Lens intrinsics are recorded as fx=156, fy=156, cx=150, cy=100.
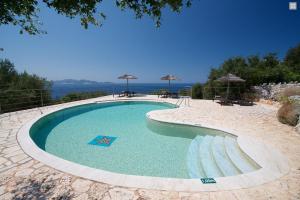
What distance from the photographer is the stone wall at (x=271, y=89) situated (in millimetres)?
10127

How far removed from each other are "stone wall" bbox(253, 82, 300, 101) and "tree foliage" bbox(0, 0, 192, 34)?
11.4m

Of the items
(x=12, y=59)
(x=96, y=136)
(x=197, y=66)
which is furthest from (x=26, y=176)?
(x=197, y=66)

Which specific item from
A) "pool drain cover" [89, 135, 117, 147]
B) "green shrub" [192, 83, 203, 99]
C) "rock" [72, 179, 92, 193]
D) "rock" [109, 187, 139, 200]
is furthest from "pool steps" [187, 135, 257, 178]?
"green shrub" [192, 83, 203, 99]

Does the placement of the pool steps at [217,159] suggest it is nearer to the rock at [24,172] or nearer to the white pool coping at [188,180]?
the white pool coping at [188,180]

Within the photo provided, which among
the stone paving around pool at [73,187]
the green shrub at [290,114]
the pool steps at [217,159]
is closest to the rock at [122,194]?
the stone paving around pool at [73,187]

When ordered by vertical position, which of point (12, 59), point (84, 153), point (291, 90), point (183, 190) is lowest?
point (84, 153)

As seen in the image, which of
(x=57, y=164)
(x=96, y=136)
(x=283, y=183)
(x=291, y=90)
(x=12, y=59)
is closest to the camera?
(x=283, y=183)

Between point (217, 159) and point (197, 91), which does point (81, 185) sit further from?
point (197, 91)

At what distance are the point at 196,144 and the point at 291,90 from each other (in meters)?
8.41

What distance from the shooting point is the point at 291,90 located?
365 inches

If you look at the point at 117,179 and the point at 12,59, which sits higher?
the point at 12,59

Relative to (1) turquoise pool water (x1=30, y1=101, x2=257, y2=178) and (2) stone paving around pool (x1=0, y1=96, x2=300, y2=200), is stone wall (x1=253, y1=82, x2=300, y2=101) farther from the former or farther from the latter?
(2) stone paving around pool (x1=0, y1=96, x2=300, y2=200)

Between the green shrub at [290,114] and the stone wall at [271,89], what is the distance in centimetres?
481

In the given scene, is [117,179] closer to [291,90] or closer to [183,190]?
[183,190]
